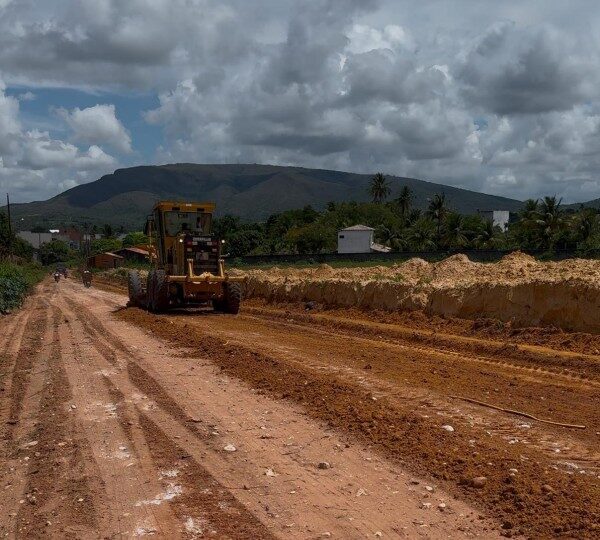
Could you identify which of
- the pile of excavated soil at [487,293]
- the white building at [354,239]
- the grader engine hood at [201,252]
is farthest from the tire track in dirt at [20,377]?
the white building at [354,239]

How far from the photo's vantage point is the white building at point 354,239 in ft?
242

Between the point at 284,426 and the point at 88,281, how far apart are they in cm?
4815

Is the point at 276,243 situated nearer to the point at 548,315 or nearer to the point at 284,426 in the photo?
the point at 548,315

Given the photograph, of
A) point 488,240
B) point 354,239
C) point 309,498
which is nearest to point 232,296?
point 309,498

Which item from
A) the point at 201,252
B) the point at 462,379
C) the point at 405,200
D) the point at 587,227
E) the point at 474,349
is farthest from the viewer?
the point at 405,200

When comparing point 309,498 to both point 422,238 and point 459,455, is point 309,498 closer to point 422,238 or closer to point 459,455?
point 459,455

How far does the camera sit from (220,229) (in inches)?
4163

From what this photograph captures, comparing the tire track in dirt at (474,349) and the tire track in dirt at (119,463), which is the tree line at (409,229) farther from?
the tire track in dirt at (119,463)

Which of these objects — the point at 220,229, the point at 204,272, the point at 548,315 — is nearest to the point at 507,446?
the point at 548,315

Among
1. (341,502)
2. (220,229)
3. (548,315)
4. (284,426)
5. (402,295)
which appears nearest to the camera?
(341,502)

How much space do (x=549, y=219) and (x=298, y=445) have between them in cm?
5849

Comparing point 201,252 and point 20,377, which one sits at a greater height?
point 201,252

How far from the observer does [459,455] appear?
599 cm

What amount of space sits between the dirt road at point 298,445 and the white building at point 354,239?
61470 mm
